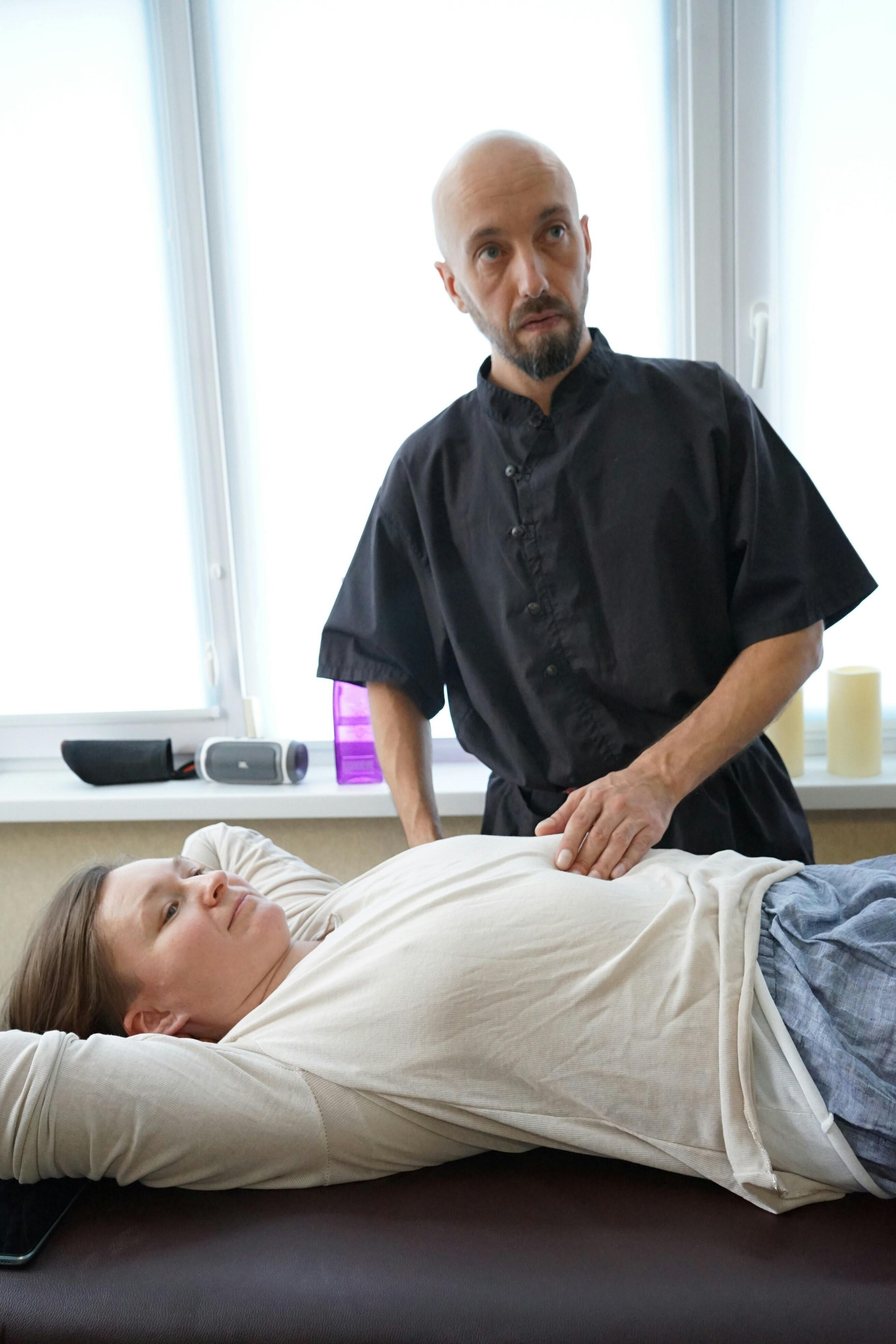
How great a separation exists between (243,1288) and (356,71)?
2.01 m

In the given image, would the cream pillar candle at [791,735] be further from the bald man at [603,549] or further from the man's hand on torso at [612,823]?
the man's hand on torso at [612,823]

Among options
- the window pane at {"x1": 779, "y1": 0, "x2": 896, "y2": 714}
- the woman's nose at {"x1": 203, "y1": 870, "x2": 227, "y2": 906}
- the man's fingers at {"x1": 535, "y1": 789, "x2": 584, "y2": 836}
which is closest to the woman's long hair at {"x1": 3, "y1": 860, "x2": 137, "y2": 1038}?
the woman's nose at {"x1": 203, "y1": 870, "x2": 227, "y2": 906}

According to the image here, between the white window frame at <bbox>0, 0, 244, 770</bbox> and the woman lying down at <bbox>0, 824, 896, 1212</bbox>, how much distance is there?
1.20 metres

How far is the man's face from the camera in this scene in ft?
4.89

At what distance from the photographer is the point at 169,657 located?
2.30m

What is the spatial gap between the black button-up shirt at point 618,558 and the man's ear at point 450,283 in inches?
4.2

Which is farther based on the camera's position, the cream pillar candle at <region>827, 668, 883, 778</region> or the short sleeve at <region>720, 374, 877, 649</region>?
the cream pillar candle at <region>827, 668, 883, 778</region>

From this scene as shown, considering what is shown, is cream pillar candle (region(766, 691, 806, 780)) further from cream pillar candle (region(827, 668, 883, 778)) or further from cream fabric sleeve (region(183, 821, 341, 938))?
cream fabric sleeve (region(183, 821, 341, 938))

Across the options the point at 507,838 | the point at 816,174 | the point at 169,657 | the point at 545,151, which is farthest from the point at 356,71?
the point at 507,838

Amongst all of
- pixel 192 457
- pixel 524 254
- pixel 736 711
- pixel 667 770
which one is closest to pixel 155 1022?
pixel 667 770

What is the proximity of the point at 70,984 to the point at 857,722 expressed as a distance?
1401 mm

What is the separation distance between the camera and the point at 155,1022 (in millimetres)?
1272

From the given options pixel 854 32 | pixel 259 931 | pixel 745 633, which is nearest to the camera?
pixel 259 931

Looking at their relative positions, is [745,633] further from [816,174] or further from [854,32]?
[854,32]
